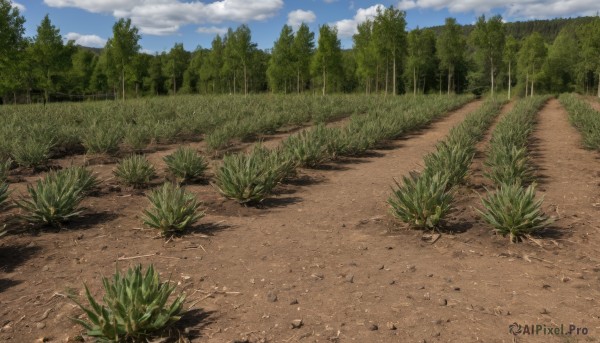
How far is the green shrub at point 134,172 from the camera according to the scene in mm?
6969

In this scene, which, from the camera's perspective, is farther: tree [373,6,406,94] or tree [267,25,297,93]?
tree [267,25,297,93]

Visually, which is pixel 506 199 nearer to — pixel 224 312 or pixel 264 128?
pixel 224 312

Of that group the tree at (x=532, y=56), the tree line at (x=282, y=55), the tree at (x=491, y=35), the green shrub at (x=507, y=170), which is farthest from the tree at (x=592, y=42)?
the green shrub at (x=507, y=170)

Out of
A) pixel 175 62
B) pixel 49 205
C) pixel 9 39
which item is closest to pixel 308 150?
pixel 49 205

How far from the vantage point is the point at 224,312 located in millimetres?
3426

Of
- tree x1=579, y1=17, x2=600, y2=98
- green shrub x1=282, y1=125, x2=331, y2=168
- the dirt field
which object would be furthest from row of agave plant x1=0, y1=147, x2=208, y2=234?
tree x1=579, y1=17, x2=600, y2=98

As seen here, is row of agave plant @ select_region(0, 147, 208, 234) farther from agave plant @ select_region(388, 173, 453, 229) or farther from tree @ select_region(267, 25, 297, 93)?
tree @ select_region(267, 25, 297, 93)

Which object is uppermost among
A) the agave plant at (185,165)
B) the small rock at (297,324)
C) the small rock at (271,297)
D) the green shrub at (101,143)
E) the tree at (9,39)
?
the tree at (9,39)

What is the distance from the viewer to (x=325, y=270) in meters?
4.21

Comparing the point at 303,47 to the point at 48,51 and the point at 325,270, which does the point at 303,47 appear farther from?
the point at 325,270

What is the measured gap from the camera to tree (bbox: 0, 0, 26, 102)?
25469mm

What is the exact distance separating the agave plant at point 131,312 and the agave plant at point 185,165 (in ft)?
14.2

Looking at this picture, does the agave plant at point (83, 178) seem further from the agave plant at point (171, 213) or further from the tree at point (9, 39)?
the tree at point (9, 39)

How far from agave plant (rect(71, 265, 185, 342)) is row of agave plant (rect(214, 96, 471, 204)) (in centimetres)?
308
